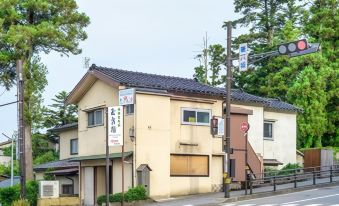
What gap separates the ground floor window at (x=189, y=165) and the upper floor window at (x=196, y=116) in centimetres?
174

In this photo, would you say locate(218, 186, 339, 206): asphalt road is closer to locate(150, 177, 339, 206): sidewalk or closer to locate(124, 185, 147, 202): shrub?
locate(150, 177, 339, 206): sidewalk

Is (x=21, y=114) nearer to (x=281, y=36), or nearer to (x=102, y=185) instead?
(x=102, y=185)

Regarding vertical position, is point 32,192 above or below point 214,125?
below

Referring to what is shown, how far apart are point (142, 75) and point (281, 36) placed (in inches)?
876

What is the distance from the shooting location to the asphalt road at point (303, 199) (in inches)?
924

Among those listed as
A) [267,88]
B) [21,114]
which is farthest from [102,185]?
[267,88]

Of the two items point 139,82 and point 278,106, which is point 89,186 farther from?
point 278,106

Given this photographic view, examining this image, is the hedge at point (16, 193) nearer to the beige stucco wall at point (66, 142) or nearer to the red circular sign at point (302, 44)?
the beige stucco wall at point (66, 142)

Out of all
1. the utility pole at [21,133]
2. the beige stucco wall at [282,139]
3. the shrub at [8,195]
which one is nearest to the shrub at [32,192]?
the shrub at [8,195]

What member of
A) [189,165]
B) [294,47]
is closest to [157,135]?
[189,165]

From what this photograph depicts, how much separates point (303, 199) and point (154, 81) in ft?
32.5

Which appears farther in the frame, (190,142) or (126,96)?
(190,142)

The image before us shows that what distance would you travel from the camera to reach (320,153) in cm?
3762

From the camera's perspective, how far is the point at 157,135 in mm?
28391
